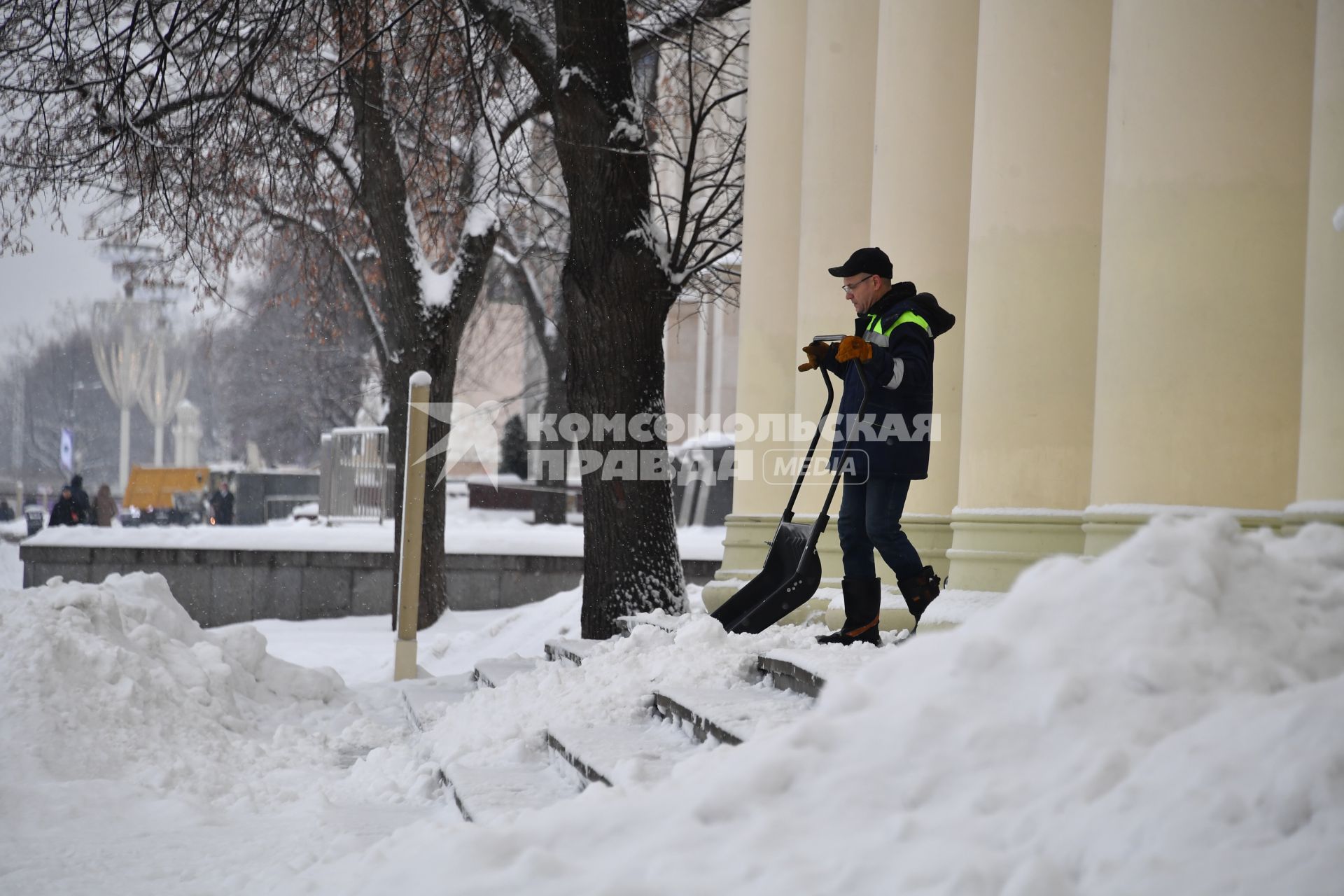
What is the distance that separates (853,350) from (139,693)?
3.98 meters

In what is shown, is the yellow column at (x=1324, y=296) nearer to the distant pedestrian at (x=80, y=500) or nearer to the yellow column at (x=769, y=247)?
the yellow column at (x=769, y=247)

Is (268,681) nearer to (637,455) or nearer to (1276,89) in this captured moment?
(637,455)

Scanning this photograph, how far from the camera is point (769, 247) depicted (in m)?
9.30

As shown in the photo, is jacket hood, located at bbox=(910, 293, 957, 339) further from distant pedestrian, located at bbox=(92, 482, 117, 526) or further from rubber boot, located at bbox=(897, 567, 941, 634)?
distant pedestrian, located at bbox=(92, 482, 117, 526)

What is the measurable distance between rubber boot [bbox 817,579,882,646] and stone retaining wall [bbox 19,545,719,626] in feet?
28.6

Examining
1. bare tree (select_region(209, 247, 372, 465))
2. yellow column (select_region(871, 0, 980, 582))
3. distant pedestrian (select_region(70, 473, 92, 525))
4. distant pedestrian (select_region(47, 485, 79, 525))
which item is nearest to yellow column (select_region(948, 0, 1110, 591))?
yellow column (select_region(871, 0, 980, 582))

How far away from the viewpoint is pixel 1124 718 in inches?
110

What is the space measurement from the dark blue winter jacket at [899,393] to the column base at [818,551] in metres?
0.88

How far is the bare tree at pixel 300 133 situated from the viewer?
8.55 meters

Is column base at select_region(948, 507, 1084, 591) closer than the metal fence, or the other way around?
column base at select_region(948, 507, 1084, 591)

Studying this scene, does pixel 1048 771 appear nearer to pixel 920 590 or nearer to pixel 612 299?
pixel 920 590

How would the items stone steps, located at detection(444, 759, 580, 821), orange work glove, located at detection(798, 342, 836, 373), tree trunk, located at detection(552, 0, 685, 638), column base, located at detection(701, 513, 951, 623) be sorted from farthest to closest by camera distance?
tree trunk, located at detection(552, 0, 685, 638), column base, located at detection(701, 513, 951, 623), orange work glove, located at detection(798, 342, 836, 373), stone steps, located at detection(444, 759, 580, 821)

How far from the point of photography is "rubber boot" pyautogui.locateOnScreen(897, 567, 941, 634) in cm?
579

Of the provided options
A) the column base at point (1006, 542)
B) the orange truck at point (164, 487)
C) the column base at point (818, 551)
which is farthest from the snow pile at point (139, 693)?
the orange truck at point (164, 487)
